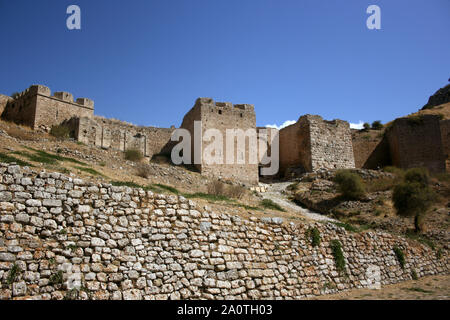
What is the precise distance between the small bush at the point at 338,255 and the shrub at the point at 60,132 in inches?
518

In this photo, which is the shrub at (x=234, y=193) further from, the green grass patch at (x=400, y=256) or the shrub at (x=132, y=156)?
the green grass patch at (x=400, y=256)

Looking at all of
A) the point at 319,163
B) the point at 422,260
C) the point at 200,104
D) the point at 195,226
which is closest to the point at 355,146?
the point at 319,163

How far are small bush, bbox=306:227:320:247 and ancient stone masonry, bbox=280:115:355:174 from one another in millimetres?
12923

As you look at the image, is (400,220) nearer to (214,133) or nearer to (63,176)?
(214,133)

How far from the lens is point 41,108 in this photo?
58.7 ft

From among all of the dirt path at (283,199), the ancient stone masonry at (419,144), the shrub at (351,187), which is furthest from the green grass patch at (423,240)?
the ancient stone masonry at (419,144)

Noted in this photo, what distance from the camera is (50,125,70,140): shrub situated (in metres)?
16.8

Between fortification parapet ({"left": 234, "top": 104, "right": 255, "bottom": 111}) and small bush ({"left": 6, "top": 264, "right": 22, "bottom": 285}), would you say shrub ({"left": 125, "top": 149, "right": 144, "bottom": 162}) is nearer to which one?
fortification parapet ({"left": 234, "top": 104, "right": 255, "bottom": 111})

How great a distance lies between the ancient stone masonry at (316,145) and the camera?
22.6 m

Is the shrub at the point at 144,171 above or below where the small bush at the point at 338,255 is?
above

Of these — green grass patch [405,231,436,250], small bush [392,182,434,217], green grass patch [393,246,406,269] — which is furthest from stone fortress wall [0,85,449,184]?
green grass patch [393,246,406,269]

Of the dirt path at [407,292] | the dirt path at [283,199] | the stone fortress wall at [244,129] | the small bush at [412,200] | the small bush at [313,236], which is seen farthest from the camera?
the stone fortress wall at [244,129]

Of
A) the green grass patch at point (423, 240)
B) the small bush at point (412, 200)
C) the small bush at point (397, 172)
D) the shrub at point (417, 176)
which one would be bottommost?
the green grass patch at point (423, 240)

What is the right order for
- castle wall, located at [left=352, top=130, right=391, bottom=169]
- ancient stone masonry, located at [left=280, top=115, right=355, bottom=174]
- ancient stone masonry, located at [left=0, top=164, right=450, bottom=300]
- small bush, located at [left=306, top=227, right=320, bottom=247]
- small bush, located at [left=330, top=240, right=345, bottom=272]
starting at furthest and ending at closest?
castle wall, located at [left=352, top=130, right=391, bottom=169], ancient stone masonry, located at [left=280, top=115, right=355, bottom=174], small bush, located at [left=330, top=240, right=345, bottom=272], small bush, located at [left=306, top=227, right=320, bottom=247], ancient stone masonry, located at [left=0, top=164, right=450, bottom=300]
